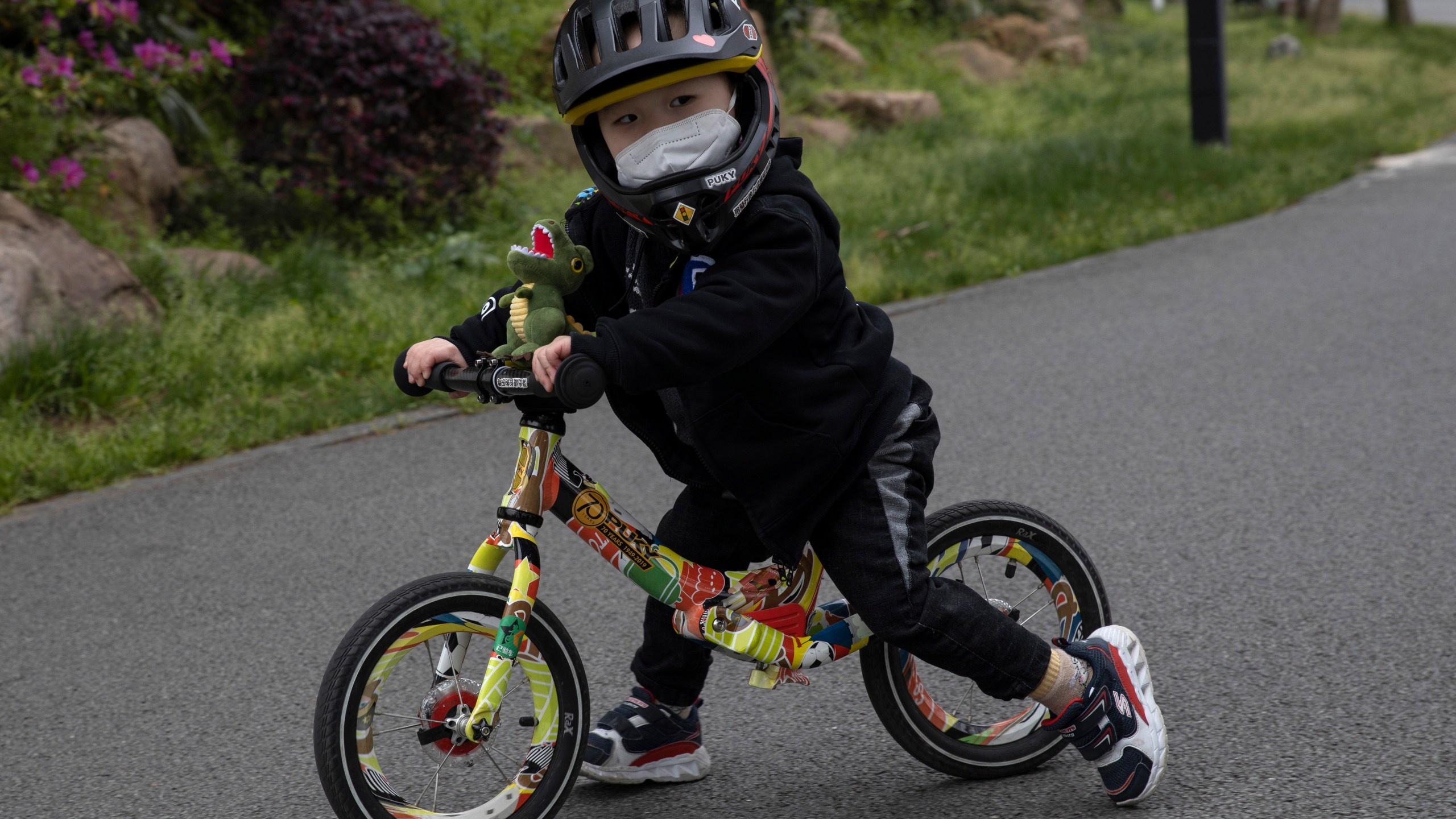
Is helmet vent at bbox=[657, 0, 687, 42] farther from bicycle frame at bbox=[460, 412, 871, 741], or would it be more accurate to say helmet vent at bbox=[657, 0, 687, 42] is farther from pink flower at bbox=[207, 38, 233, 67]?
pink flower at bbox=[207, 38, 233, 67]

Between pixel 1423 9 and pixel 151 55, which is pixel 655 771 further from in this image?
pixel 1423 9

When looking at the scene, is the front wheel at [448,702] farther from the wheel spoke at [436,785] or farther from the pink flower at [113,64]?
the pink flower at [113,64]

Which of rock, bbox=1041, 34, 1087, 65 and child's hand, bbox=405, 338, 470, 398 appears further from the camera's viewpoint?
rock, bbox=1041, 34, 1087, 65

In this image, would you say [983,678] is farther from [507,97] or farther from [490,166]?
[507,97]

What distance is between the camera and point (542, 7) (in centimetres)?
1109

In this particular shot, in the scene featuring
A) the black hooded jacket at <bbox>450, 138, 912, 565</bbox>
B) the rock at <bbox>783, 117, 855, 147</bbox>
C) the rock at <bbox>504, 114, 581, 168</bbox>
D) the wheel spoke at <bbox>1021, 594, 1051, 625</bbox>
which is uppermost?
the black hooded jacket at <bbox>450, 138, 912, 565</bbox>

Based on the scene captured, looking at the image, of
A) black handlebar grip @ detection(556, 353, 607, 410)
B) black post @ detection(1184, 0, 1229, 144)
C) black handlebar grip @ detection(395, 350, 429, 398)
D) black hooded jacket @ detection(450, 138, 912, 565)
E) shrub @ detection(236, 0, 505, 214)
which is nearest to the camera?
black handlebar grip @ detection(556, 353, 607, 410)

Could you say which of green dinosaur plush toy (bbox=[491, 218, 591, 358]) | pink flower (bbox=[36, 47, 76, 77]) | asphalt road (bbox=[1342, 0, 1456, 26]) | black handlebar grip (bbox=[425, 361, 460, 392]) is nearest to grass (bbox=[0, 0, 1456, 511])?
pink flower (bbox=[36, 47, 76, 77])

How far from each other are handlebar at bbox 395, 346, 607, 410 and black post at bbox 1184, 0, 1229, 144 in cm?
998

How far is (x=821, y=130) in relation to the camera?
1104cm

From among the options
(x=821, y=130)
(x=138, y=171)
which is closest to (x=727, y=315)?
(x=138, y=171)

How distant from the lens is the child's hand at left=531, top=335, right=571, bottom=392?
2.02 metres

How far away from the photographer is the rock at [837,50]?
13422mm

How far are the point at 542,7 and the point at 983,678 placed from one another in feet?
Result: 31.4
